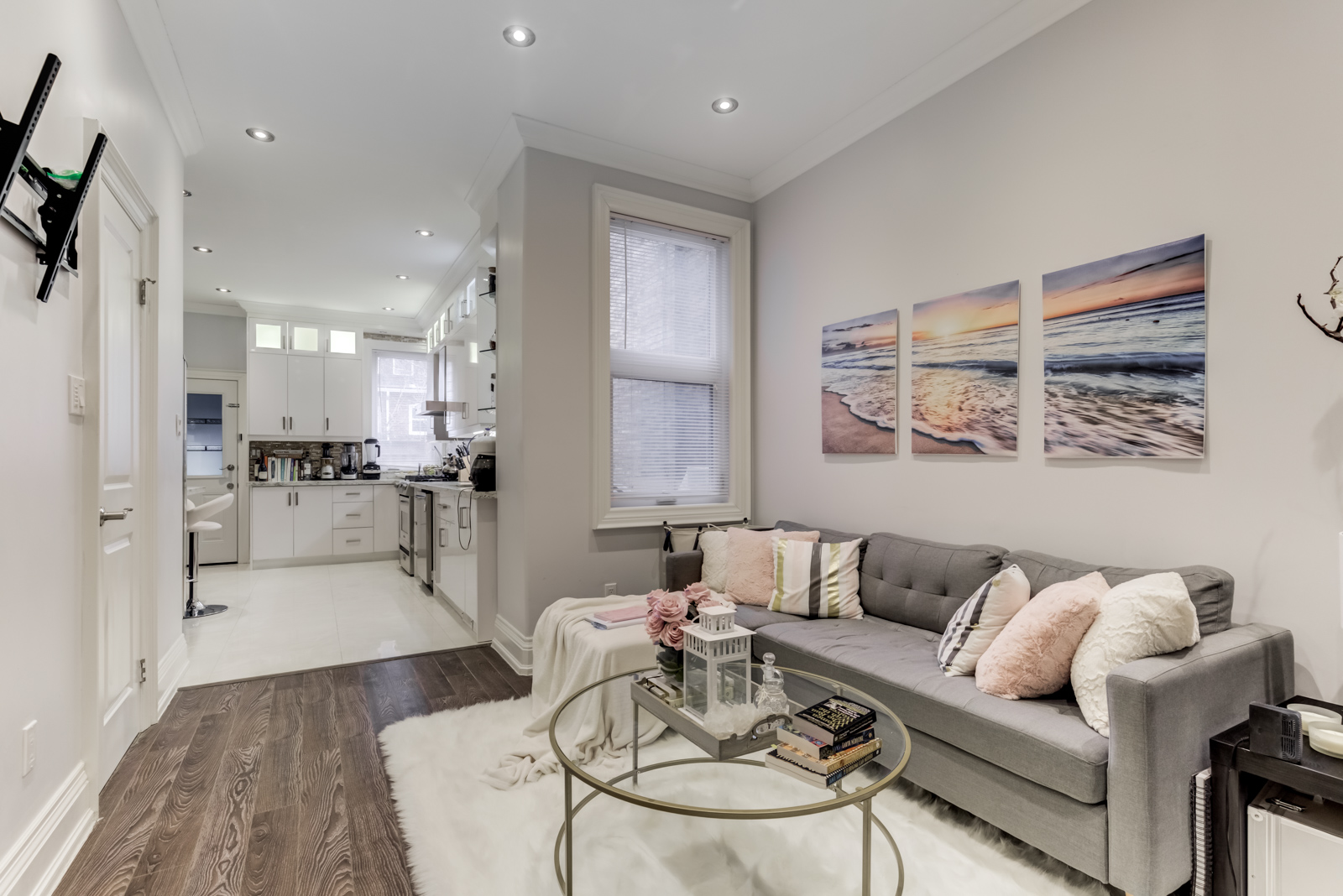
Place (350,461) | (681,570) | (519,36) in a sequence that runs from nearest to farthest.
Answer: (519,36) → (681,570) → (350,461)

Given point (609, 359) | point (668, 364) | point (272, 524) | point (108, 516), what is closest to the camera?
point (108, 516)

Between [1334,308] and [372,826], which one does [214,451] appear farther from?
[1334,308]

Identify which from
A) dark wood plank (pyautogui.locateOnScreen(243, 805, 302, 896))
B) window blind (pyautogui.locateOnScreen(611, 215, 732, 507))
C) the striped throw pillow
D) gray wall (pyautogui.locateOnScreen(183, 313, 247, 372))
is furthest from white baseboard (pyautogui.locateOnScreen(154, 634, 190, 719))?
gray wall (pyautogui.locateOnScreen(183, 313, 247, 372))

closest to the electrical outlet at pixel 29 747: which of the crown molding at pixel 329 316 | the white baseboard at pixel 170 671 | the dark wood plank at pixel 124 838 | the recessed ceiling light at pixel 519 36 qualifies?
the dark wood plank at pixel 124 838

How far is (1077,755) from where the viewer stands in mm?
1604

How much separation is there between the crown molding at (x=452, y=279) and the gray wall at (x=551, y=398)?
1.43 meters

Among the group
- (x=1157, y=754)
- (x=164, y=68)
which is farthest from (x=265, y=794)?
(x=164, y=68)

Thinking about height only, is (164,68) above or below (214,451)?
above

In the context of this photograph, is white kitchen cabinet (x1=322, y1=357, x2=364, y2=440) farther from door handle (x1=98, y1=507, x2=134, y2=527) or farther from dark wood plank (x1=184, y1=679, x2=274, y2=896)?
door handle (x1=98, y1=507, x2=134, y2=527)

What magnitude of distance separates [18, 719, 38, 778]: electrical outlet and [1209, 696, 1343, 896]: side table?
286cm

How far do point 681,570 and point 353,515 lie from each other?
16.6 ft

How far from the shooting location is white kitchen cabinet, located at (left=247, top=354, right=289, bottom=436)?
6.84 m

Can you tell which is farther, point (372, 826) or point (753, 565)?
point (753, 565)

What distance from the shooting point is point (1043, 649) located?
73.1 inches
